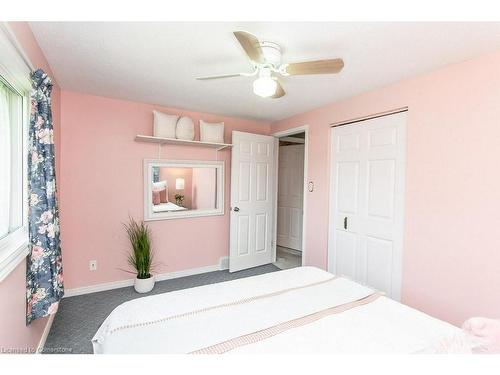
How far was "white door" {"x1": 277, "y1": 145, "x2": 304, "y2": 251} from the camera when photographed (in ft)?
15.7

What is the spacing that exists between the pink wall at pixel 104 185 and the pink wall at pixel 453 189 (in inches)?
103

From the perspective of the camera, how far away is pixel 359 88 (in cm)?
248

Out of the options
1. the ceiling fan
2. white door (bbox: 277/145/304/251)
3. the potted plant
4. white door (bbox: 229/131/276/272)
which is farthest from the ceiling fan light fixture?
white door (bbox: 277/145/304/251)

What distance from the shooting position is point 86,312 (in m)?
2.44

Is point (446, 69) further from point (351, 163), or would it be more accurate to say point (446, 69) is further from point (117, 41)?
point (117, 41)

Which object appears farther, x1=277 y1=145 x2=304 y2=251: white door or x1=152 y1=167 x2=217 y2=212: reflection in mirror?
x1=277 y1=145 x2=304 y2=251: white door

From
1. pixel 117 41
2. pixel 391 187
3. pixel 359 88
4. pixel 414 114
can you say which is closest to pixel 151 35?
pixel 117 41

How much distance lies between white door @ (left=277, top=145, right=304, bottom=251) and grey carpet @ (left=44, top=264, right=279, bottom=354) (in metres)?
1.63

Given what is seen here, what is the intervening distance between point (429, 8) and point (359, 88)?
1869mm

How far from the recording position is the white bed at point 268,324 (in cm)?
111

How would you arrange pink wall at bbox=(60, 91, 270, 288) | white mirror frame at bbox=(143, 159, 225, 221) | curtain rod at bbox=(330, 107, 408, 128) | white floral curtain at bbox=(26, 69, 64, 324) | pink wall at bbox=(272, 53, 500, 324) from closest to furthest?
white floral curtain at bbox=(26, 69, 64, 324)
pink wall at bbox=(272, 53, 500, 324)
curtain rod at bbox=(330, 107, 408, 128)
pink wall at bbox=(60, 91, 270, 288)
white mirror frame at bbox=(143, 159, 225, 221)

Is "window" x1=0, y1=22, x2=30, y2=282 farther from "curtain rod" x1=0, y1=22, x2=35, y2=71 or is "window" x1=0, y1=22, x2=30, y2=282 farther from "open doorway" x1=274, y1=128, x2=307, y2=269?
"open doorway" x1=274, y1=128, x2=307, y2=269

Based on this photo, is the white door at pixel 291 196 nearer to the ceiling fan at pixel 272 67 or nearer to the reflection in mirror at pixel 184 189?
the reflection in mirror at pixel 184 189

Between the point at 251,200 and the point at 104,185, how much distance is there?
1.91m
